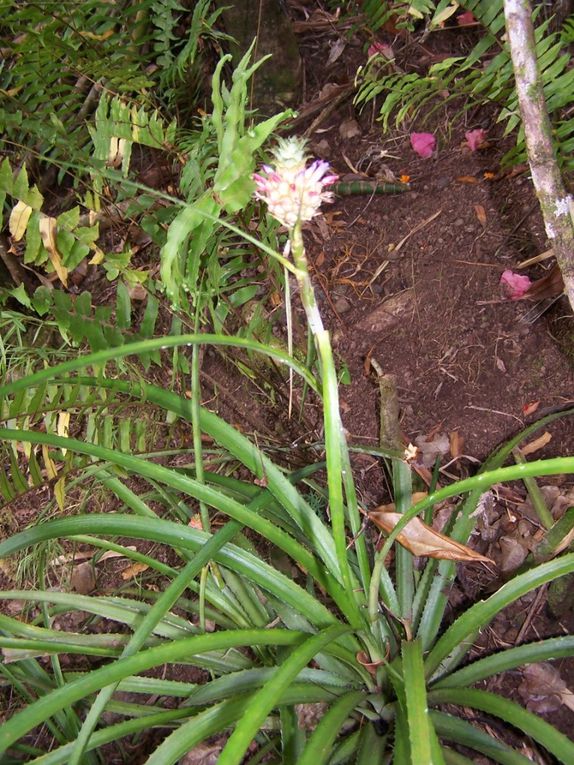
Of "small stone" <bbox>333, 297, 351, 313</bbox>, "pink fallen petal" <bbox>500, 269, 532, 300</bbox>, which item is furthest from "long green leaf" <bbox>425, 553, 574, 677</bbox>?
"small stone" <bbox>333, 297, 351, 313</bbox>

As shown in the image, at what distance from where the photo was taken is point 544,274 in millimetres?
1620

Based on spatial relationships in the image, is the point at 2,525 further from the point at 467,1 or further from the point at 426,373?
the point at 467,1

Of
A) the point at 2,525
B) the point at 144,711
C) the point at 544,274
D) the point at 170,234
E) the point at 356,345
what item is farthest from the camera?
the point at 2,525

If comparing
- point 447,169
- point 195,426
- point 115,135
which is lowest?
point 195,426

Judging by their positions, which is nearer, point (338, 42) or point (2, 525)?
point (2, 525)

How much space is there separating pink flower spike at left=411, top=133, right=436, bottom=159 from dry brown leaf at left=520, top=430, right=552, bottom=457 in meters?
0.99

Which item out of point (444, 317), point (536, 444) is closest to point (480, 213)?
point (444, 317)

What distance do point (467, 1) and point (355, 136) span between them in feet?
2.49

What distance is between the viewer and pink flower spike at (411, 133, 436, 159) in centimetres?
194

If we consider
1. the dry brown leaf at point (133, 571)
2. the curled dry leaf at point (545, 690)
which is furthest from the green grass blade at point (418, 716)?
the dry brown leaf at point (133, 571)

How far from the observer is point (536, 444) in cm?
148

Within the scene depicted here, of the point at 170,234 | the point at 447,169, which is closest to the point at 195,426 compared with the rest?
the point at 170,234

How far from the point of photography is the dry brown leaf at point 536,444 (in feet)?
4.86

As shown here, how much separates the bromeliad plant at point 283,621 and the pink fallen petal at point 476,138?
37.2 inches
